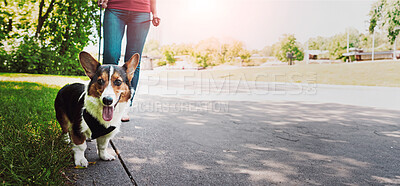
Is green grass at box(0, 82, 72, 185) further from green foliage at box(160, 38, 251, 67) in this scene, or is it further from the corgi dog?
green foliage at box(160, 38, 251, 67)

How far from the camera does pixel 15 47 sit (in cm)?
1243

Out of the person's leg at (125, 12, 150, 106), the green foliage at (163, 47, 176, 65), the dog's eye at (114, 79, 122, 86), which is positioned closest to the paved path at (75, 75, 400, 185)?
the dog's eye at (114, 79, 122, 86)

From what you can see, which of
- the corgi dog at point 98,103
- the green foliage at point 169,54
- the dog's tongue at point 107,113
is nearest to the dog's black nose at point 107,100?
the corgi dog at point 98,103

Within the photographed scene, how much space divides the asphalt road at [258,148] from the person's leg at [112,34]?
1.03m

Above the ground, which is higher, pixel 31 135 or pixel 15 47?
pixel 15 47

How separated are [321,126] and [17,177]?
172 inches

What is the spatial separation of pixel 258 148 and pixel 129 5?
2.46m

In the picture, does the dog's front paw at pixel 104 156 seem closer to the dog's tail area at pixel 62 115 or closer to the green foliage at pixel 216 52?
the dog's tail area at pixel 62 115

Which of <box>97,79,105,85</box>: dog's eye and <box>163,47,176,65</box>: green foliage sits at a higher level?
<box>163,47,176,65</box>: green foliage

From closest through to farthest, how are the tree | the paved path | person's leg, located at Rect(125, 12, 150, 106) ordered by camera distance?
the paved path, person's leg, located at Rect(125, 12, 150, 106), the tree

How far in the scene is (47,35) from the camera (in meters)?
13.2

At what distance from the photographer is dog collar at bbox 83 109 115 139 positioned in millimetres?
2404

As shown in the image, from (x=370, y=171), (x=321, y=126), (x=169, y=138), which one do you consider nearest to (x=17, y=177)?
(x=169, y=138)

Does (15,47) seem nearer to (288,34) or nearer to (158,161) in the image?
(158,161)
